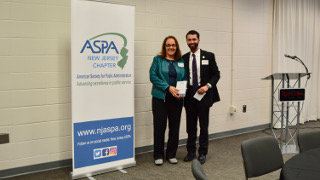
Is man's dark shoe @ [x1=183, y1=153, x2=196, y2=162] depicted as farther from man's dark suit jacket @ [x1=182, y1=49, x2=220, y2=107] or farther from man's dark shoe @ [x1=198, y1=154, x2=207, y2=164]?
man's dark suit jacket @ [x1=182, y1=49, x2=220, y2=107]

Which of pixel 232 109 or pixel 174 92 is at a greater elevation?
pixel 174 92

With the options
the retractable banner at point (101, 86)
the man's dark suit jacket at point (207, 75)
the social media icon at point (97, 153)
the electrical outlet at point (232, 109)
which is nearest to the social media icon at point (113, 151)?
the retractable banner at point (101, 86)

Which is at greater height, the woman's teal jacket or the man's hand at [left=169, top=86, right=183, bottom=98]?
the woman's teal jacket

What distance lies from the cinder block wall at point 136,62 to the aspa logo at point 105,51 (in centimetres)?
44

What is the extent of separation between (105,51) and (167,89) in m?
0.80

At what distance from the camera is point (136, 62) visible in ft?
13.2

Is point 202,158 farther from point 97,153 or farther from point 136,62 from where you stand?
point 136,62

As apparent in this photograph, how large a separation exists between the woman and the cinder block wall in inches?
21.3

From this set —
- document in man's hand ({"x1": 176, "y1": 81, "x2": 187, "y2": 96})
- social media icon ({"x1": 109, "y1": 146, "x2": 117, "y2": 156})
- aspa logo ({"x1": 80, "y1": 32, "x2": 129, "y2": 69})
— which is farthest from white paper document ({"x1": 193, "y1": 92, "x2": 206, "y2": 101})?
social media icon ({"x1": 109, "y1": 146, "x2": 117, "y2": 156})

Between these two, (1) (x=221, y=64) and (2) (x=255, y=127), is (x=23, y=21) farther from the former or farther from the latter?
(2) (x=255, y=127)

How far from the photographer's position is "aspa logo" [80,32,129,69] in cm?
320

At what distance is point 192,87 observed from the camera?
365 centimetres

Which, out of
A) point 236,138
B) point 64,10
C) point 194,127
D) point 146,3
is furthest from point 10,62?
point 236,138

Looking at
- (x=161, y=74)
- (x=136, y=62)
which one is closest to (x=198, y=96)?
(x=161, y=74)
